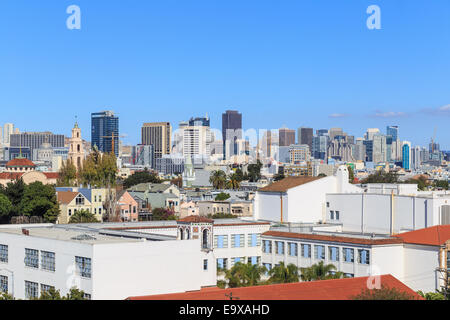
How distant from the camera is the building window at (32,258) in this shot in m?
42.5

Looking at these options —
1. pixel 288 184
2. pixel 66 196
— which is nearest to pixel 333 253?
pixel 288 184

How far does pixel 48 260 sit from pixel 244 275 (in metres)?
13.2

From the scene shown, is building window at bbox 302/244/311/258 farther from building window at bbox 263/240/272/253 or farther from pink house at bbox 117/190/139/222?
pink house at bbox 117/190/139/222

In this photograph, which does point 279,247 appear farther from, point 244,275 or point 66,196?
point 66,196

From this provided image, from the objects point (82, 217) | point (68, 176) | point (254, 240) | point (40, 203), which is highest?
point (68, 176)

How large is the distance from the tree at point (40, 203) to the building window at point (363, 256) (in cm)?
4631

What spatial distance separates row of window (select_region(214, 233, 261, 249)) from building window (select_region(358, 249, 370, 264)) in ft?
33.9

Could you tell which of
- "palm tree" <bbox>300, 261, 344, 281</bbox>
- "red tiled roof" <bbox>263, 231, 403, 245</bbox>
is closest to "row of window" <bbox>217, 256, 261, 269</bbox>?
"red tiled roof" <bbox>263, 231, 403, 245</bbox>

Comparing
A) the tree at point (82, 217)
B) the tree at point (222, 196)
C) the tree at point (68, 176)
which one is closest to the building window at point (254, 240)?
the tree at point (82, 217)

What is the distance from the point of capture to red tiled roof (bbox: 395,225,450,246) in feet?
159

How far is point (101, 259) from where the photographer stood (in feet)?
123

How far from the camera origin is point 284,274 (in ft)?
162
